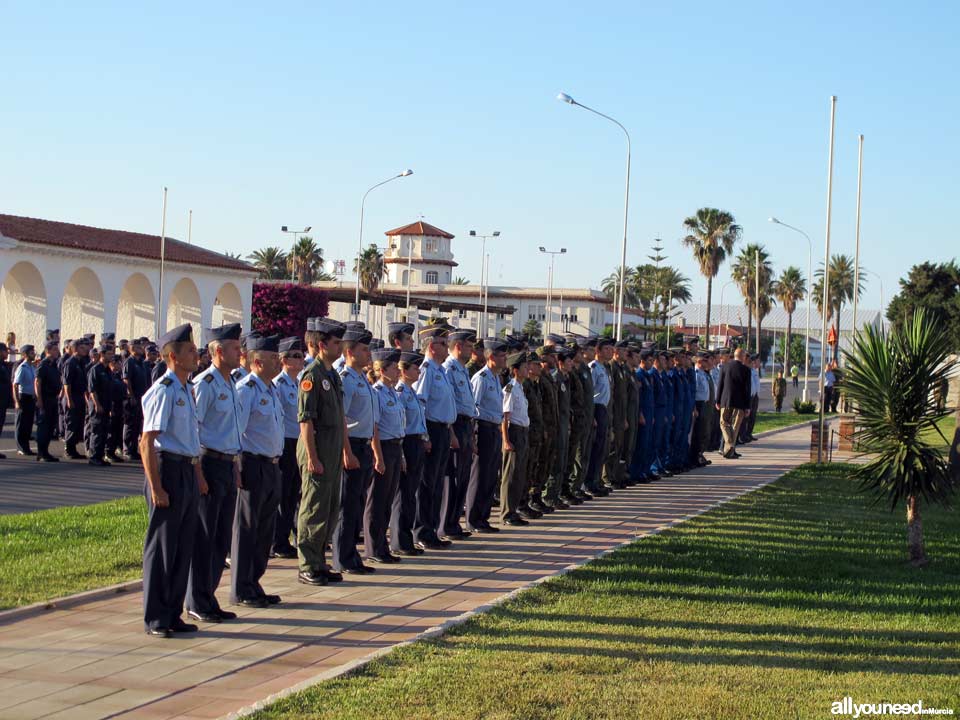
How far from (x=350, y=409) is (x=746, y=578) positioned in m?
3.61

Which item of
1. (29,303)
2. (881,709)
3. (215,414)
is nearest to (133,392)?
(215,414)

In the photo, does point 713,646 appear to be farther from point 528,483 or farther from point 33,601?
point 528,483

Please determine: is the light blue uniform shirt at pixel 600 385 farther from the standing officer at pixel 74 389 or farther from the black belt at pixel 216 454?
Result: the standing officer at pixel 74 389

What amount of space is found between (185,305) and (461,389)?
35.8m

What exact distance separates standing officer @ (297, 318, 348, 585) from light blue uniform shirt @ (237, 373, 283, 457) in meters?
0.41

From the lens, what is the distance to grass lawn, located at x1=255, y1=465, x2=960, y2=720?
6.18 m

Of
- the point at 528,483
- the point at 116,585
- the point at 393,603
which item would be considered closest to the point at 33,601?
the point at 116,585

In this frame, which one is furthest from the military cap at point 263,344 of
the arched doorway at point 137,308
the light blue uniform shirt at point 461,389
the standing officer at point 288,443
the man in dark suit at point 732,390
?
the arched doorway at point 137,308

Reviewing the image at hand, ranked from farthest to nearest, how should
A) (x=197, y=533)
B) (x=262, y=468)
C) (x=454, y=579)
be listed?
(x=454, y=579)
(x=262, y=468)
(x=197, y=533)

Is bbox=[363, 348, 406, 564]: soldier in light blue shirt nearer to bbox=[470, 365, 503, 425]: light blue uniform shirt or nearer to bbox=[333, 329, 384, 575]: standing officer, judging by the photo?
bbox=[333, 329, 384, 575]: standing officer

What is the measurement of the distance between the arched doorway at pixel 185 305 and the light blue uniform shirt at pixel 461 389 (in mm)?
34842

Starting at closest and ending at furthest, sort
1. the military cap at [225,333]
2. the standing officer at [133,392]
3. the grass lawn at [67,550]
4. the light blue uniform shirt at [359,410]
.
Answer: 1. the military cap at [225,333]
2. the grass lawn at [67,550]
3. the light blue uniform shirt at [359,410]
4. the standing officer at [133,392]

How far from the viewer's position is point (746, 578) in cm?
990

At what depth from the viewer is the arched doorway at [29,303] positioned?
36.8 m
